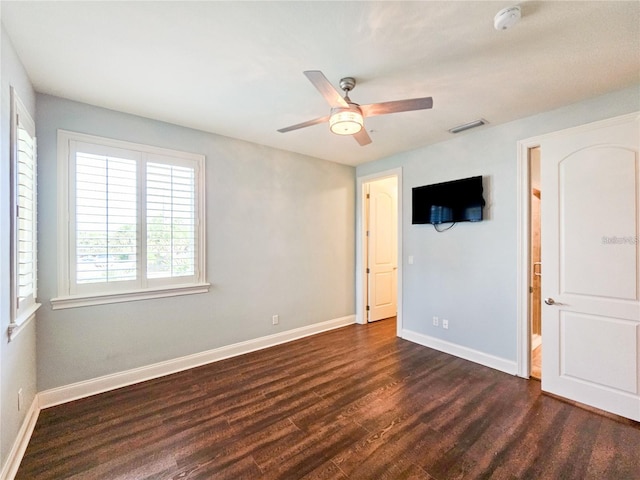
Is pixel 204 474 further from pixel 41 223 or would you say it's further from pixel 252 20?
pixel 252 20

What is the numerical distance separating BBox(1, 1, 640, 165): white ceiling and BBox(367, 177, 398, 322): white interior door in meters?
2.20

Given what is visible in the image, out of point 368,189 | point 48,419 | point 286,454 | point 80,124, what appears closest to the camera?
point 286,454

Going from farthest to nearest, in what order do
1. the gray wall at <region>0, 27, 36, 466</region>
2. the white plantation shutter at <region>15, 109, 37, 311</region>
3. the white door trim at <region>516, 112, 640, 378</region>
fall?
the white door trim at <region>516, 112, 640, 378</region> < the white plantation shutter at <region>15, 109, 37, 311</region> < the gray wall at <region>0, 27, 36, 466</region>

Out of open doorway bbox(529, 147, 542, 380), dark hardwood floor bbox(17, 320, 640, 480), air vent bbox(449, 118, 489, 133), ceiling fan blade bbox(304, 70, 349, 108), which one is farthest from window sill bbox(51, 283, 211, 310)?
open doorway bbox(529, 147, 542, 380)

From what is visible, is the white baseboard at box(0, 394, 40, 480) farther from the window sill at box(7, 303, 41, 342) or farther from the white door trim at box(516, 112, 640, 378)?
the white door trim at box(516, 112, 640, 378)

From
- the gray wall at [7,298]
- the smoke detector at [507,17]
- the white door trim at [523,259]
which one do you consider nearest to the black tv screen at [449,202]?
the white door trim at [523,259]

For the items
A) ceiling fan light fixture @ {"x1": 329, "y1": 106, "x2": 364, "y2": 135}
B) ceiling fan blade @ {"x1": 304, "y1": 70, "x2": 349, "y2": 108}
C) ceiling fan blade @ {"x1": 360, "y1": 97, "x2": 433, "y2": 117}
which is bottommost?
ceiling fan light fixture @ {"x1": 329, "y1": 106, "x2": 364, "y2": 135}

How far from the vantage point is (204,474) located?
5.59 ft

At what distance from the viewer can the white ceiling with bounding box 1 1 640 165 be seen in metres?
1.55

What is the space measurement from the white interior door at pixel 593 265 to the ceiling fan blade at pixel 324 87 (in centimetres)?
218

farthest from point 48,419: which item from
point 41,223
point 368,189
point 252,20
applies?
point 368,189

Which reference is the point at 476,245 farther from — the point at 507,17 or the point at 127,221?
the point at 127,221

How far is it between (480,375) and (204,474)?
2.68 metres

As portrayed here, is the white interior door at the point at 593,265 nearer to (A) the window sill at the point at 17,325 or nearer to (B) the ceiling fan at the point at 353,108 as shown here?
(B) the ceiling fan at the point at 353,108
